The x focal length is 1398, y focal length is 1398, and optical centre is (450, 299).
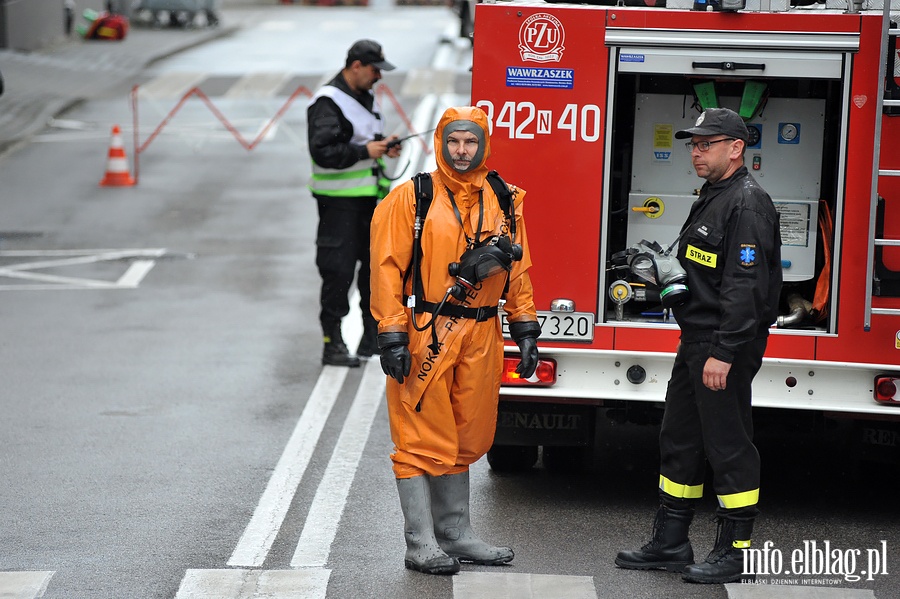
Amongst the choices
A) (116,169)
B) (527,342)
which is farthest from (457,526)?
(116,169)

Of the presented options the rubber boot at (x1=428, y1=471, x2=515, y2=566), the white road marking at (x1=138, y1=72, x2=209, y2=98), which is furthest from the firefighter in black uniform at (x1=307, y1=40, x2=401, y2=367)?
the white road marking at (x1=138, y1=72, x2=209, y2=98)

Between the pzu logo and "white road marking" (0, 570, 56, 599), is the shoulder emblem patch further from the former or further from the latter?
"white road marking" (0, 570, 56, 599)

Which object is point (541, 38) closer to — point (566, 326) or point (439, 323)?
point (566, 326)

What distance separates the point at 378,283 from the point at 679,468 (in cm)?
161

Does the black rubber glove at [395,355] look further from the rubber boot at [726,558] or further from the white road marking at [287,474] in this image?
the rubber boot at [726,558]

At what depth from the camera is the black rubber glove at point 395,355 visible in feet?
19.7

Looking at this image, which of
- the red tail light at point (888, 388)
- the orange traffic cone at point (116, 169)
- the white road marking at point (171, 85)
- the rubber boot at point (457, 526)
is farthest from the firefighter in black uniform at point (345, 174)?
the white road marking at point (171, 85)

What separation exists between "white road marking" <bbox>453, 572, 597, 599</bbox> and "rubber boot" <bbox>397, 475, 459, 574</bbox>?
0.10 metres

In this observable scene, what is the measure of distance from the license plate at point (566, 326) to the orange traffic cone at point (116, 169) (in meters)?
12.4

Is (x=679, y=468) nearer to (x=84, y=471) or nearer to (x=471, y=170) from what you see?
(x=471, y=170)

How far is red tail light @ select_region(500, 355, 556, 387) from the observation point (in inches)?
277

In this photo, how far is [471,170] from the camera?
20.2 feet

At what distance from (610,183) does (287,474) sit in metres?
2.45

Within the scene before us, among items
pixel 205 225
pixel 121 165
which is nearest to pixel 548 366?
pixel 205 225
